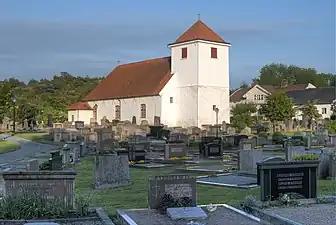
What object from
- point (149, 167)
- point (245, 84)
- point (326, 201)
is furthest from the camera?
point (245, 84)

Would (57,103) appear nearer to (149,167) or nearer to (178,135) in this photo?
(178,135)

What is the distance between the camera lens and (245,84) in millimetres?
137000

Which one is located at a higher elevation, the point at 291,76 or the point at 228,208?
the point at 291,76

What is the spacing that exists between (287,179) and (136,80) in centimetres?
5647

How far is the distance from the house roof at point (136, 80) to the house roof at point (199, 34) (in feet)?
15.8

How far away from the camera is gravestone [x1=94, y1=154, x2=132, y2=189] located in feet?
46.6

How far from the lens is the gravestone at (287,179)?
10.2m

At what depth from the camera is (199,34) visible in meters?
59.6

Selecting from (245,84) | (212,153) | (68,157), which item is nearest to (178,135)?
(212,153)

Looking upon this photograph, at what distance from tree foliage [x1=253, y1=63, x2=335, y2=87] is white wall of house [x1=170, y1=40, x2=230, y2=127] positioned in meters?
65.1

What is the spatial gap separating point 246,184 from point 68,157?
9.78 m

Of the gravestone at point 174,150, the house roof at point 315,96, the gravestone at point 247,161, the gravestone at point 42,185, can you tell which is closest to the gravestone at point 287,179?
the gravestone at point 42,185

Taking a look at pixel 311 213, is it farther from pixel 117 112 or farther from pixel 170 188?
pixel 117 112

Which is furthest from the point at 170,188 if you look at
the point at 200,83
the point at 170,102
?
the point at 170,102
